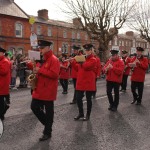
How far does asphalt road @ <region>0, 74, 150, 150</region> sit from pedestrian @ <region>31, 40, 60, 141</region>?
428 mm

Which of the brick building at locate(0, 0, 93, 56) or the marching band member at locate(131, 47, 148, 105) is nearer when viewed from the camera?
the marching band member at locate(131, 47, 148, 105)

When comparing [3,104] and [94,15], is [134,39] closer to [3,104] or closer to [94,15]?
[94,15]

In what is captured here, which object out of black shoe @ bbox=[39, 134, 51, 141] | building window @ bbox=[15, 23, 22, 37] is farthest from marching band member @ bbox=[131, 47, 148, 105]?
building window @ bbox=[15, 23, 22, 37]

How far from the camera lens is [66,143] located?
5.29 metres

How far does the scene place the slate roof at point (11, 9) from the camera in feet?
114

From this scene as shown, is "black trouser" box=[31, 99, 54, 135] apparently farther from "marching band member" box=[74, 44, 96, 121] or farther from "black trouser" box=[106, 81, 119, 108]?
"black trouser" box=[106, 81, 119, 108]

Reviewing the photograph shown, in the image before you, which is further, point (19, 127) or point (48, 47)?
point (19, 127)

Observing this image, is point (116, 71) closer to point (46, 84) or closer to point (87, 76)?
point (87, 76)

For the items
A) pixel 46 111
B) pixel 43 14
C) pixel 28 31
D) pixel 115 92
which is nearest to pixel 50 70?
pixel 46 111

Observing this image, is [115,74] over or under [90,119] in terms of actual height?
over

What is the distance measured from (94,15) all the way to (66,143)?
25.1 metres

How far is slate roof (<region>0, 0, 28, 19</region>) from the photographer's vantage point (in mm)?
34812

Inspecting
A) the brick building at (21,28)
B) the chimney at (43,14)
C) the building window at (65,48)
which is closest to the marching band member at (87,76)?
the brick building at (21,28)

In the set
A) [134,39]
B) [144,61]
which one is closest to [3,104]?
[144,61]
